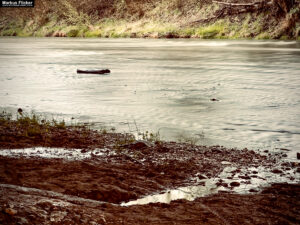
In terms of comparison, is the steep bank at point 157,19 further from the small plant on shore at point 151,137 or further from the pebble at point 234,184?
the pebble at point 234,184

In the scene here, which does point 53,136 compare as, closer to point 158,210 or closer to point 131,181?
point 131,181

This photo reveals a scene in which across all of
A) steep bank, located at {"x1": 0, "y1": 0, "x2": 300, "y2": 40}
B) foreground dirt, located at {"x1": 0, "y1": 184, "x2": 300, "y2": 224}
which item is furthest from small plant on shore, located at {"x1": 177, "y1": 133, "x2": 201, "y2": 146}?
steep bank, located at {"x1": 0, "y1": 0, "x2": 300, "y2": 40}

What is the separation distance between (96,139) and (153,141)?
3.85 feet

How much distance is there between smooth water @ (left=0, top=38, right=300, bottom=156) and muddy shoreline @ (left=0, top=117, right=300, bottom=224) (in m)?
1.61

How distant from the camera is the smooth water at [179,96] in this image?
38.5 feet

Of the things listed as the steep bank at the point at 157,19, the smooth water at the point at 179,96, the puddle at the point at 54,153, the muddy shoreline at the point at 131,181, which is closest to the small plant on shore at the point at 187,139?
the smooth water at the point at 179,96

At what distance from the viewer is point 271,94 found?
58.6 feet

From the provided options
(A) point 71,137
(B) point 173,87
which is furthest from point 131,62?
(A) point 71,137

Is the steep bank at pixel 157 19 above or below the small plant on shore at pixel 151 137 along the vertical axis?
above

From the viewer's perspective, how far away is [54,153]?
354 inches

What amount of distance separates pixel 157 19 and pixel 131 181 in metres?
63.3

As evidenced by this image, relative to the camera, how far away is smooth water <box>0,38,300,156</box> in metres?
11.7

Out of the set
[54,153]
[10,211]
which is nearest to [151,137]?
[54,153]

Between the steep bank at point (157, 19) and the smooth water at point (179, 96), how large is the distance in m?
11.2
